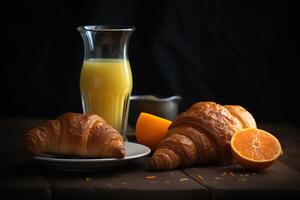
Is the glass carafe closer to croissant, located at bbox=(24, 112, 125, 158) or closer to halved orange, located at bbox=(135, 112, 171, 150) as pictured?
halved orange, located at bbox=(135, 112, 171, 150)

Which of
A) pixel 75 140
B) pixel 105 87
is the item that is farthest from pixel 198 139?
pixel 105 87

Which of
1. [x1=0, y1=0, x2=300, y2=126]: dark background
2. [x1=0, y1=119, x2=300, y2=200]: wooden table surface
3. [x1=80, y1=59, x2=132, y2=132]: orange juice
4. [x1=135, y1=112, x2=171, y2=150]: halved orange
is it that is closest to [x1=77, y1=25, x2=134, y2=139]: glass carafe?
[x1=80, y1=59, x2=132, y2=132]: orange juice

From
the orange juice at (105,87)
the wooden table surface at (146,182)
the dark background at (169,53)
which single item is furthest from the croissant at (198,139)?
the dark background at (169,53)

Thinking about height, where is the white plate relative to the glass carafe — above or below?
below

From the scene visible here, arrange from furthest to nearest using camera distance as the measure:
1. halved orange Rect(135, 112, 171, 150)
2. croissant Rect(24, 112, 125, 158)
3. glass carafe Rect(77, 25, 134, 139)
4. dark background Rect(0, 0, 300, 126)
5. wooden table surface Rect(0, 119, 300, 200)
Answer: dark background Rect(0, 0, 300, 126) → glass carafe Rect(77, 25, 134, 139) → halved orange Rect(135, 112, 171, 150) → croissant Rect(24, 112, 125, 158) → wooden table surface Rect(0, 119, 300, 200)

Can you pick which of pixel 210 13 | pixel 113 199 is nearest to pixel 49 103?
pixel 210 13

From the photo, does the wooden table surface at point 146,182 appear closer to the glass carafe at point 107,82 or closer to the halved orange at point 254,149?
the halved orange at point 254,149
